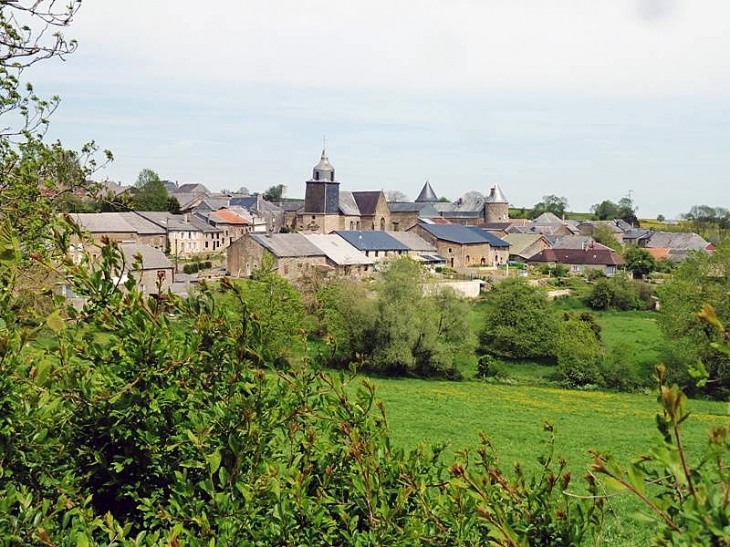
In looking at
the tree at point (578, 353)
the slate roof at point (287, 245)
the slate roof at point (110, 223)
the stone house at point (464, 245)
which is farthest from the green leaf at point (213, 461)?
the stone house at point (464, 245)

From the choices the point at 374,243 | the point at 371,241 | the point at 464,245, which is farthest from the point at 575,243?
the point at 371,241

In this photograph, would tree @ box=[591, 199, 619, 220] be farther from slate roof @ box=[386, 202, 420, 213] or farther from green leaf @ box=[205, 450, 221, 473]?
green leaf @ box=[205, 450, 221, 473]

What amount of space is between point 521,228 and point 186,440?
11382 centimetres

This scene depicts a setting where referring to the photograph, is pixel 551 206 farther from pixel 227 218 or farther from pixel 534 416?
pixel 534 416

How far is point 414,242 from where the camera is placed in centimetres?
8344

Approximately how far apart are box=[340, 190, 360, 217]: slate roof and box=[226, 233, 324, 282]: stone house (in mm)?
26721

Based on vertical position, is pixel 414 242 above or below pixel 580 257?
above

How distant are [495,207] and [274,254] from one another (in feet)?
233

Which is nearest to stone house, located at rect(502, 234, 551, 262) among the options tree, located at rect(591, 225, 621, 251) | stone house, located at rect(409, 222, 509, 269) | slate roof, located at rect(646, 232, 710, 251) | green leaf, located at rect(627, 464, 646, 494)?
stone house, located at rect(409, 222, 509, 269)

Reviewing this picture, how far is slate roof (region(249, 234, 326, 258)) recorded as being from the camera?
62.8 m

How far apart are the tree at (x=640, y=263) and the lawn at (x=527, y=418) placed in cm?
4443

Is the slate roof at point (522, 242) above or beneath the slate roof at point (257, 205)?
beneath

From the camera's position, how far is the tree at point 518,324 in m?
43.3

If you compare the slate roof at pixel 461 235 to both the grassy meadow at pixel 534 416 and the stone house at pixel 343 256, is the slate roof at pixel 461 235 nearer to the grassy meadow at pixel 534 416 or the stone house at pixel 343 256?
the stone house at pixel 343 256
